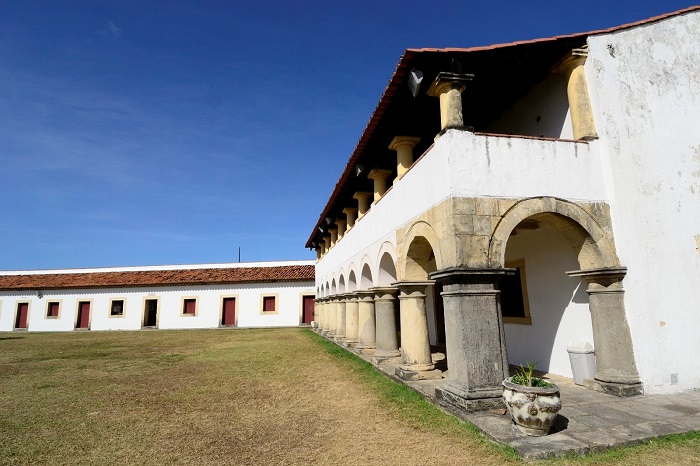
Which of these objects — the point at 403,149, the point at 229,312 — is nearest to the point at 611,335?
the point at 403,149

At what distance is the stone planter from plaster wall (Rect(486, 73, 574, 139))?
4.42 metres

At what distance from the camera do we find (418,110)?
7578 mm

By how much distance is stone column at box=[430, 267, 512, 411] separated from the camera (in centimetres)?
512

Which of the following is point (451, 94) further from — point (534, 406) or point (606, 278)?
point (534, 406)

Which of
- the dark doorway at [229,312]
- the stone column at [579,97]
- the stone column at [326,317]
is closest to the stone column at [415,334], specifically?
the stone column at [579,97]

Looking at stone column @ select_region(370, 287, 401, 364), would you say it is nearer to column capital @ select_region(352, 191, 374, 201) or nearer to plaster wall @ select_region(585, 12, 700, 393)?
column capital @ select_region(352, 191, 374, 201)

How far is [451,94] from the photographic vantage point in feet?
19.5

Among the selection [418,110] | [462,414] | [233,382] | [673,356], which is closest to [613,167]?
Answer: [673,356]

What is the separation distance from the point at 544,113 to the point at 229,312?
2486cm

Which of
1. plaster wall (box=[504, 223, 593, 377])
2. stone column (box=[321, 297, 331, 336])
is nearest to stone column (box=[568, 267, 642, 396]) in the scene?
plaster wall (box=[504, 223, 593, 377])

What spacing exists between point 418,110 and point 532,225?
2.94m

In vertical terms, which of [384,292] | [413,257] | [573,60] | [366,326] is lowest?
[366,326]

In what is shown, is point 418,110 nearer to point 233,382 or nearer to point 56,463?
point 233,382

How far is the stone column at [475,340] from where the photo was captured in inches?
202
